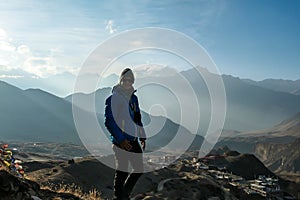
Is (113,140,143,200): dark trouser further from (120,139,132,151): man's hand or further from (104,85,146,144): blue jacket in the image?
(104,85,146,144): blue jacket

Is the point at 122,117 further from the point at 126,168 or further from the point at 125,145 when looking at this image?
the point at 126,168

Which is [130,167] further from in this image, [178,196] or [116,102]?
[178,196]

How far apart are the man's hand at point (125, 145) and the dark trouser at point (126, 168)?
171mm

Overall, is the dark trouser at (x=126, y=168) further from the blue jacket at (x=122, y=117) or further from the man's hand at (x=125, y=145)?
the blue jacket at (x=122, y=117)

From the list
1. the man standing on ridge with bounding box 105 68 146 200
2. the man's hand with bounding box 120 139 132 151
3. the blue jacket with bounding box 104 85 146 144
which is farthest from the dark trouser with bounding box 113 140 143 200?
the blue jacket with bounding box 104 85 146 144

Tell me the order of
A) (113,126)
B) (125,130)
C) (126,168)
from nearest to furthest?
(113,126), (125,130), (126,168)

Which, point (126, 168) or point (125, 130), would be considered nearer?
point (125, 130)

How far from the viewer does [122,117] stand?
8789mm

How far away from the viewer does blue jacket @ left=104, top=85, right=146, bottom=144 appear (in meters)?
8.65

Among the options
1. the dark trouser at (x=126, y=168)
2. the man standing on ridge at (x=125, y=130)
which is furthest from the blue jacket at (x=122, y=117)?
the dark trouser at (x=126, y=168)

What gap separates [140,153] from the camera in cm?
920

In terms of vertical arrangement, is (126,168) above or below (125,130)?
below

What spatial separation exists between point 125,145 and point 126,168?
0.82 metres

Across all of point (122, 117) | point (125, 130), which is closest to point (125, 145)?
point (125, 130)
